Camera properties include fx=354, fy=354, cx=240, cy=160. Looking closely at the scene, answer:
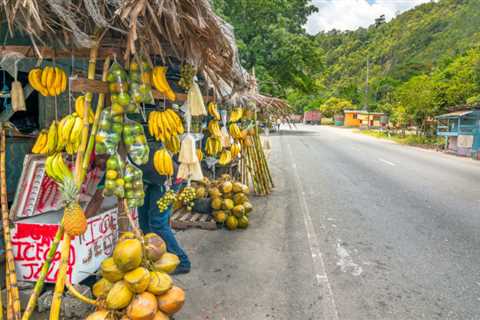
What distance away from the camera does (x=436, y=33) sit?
68.9 m

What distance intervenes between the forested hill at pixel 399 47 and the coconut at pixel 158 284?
107 feet

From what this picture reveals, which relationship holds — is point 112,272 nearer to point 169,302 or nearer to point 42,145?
point 169,302

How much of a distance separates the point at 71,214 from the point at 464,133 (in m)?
22.1

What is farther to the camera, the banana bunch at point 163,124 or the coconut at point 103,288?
the banana bunch at point 163,124

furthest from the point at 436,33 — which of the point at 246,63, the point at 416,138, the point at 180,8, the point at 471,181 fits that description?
the point at 180,8

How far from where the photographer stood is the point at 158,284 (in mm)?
2791

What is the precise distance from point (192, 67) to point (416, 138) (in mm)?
28553

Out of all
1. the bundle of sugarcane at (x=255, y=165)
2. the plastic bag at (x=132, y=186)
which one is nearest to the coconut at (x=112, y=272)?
the plastic bag at (x=132, y=186)

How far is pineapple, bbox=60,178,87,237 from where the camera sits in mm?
2658

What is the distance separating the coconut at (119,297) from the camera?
2645mm

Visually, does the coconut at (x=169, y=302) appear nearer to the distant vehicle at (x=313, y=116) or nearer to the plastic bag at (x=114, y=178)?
the plastic bag at (x=114, y=178)

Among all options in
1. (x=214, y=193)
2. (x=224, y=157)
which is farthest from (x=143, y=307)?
(x=224, y=157)

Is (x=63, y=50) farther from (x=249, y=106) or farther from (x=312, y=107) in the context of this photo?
(x=312, y=107)

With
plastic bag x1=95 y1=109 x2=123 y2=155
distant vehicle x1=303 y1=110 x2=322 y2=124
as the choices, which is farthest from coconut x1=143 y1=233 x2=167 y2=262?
distant vehicle x1=303 y1=110 x2=322 y2=124
